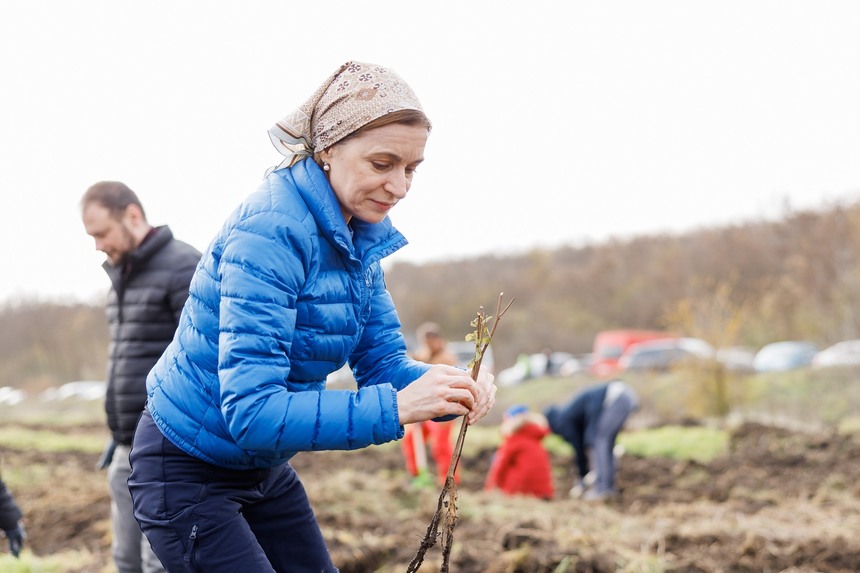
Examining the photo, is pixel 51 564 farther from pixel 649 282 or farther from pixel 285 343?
pixel 649 282

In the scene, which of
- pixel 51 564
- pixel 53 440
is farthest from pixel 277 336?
pixel 53 440

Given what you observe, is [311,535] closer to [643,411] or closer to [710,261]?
[643,411]

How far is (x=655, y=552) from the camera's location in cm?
478

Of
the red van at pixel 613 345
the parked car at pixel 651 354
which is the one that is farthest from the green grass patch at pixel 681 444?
the red van at pixel 613 345

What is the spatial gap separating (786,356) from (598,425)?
730 inches

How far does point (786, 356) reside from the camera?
24.7 metres

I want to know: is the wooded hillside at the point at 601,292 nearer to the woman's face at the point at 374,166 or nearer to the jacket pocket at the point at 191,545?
the woman's face at the point at 374,166

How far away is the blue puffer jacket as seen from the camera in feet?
5.42

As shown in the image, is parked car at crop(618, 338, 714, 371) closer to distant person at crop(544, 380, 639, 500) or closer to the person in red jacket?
distant person at crop(544, 380, 639, 500)

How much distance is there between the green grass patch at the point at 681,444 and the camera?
36.5 feet

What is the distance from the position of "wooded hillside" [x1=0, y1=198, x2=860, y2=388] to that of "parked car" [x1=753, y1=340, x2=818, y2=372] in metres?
0.77

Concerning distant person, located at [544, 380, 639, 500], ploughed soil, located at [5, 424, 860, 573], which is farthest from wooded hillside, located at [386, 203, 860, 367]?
distant person, located at [544, 380, 639, 500]

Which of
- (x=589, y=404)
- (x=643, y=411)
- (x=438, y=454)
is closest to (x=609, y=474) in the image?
(x=589, y=404)

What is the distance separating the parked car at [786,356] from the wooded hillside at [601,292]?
767mm
